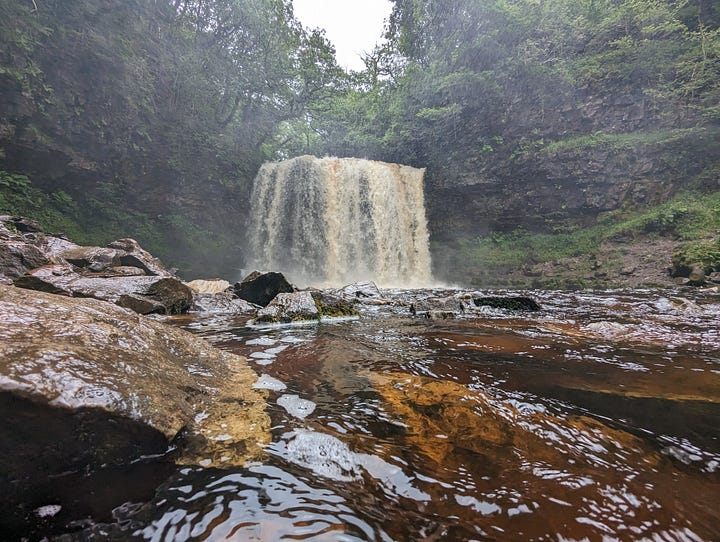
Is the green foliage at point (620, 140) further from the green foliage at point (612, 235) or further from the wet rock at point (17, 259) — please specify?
the wet rock at point (17, 259)

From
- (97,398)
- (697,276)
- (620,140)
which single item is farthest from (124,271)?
(620,140)

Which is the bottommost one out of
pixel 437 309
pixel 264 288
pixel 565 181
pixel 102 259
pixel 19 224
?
pixel 437 309

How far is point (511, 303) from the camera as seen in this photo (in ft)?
22.7

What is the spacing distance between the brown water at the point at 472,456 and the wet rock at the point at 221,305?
4028 mm

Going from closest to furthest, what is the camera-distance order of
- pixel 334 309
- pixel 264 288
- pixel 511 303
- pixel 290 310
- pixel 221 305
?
pixel 290 310 → pixel 334 309 → pixel 511 303 → pixel 221 305 → pixel 264 288

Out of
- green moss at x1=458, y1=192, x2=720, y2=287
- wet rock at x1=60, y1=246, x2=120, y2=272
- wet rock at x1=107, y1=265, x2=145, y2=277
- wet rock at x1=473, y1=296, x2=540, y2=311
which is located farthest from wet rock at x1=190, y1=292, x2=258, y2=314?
green moss at x1=458, y1=192, x2=720, y2=287

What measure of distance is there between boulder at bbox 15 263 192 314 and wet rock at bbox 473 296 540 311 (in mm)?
6268

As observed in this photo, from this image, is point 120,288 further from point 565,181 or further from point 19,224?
point 565,181

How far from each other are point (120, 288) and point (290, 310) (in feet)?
10.3

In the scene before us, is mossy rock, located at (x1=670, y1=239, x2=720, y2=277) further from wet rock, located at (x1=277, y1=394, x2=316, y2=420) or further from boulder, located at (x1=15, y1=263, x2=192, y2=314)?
boulder, located at (x1=15, y1=263, x2=192, y2=314)

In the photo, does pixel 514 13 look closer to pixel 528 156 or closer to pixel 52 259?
pixel 528 156

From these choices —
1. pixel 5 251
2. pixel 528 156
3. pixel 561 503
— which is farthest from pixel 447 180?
pixel 561 503

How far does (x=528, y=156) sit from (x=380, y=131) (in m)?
11.0

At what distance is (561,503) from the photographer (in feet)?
3.91
